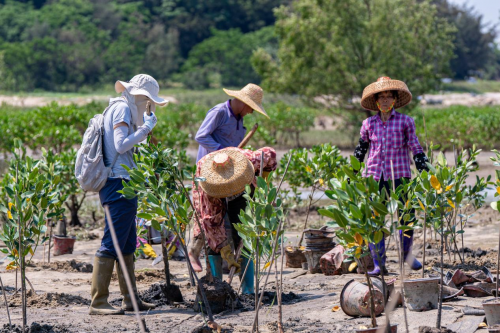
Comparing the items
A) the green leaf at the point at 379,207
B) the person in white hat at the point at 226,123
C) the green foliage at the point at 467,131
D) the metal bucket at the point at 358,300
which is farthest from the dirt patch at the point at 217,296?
the green foliage at the point at 467,131

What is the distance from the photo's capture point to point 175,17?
8550 cm

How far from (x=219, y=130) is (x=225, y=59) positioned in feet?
230

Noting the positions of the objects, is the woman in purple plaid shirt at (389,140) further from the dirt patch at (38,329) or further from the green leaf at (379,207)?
the dirt patch at (38,329)

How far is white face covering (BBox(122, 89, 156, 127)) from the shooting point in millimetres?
4867

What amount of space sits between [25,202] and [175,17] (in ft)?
274

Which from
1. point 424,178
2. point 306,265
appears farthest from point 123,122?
point 306,265

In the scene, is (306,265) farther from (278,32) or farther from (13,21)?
(13,21)

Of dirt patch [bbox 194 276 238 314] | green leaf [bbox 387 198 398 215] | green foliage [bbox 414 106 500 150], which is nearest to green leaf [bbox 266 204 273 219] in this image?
green leaf [bbox 387 198 398 215]

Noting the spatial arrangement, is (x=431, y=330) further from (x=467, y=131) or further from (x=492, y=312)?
(x=467, y=131)

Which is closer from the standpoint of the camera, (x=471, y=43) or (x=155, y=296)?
(x=155, y=296)

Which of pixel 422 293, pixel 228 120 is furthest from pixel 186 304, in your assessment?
pixel 422 293

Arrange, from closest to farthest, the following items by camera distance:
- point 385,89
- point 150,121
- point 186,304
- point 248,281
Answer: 1. point 150,121
2. point 186,304
3. point 248,281
4. point 385,89

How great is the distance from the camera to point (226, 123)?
5.73m

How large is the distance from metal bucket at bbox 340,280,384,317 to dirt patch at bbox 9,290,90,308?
2.01 m
